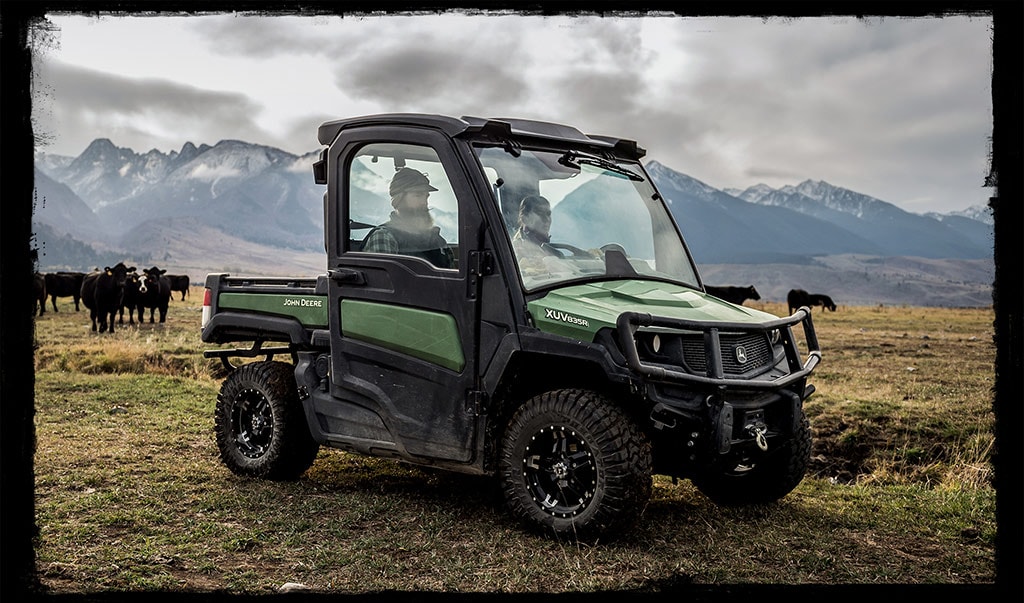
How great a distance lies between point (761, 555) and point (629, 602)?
5.33ft

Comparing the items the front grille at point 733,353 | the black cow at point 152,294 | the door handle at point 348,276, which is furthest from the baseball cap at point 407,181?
the black cow at point 152,294

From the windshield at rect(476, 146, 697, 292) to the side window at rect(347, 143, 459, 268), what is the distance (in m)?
0.44

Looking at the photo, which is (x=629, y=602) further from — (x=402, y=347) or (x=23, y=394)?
(x=23, y=394)

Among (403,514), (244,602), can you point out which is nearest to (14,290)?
(244,602)

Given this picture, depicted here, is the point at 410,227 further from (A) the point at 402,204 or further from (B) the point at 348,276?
(B) the point at 348,276

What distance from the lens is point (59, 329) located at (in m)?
25.4

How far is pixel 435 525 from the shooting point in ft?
20.9

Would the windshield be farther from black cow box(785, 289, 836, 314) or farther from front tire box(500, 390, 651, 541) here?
black cow box(785, 289, 836, 314)

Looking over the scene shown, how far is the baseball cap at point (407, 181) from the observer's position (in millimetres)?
6715

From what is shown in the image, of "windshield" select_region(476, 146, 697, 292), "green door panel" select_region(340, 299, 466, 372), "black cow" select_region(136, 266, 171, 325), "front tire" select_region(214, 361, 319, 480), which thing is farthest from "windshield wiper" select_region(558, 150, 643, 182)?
"black cow" select_region(136, 266, 171, 325)

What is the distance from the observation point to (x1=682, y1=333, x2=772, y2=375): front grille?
588 centimetres

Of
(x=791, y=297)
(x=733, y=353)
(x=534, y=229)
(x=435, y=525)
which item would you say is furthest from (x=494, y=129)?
(x=791, y=297)

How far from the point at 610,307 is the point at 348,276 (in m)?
2.19

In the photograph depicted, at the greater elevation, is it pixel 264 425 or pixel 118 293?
pixel 118 293
